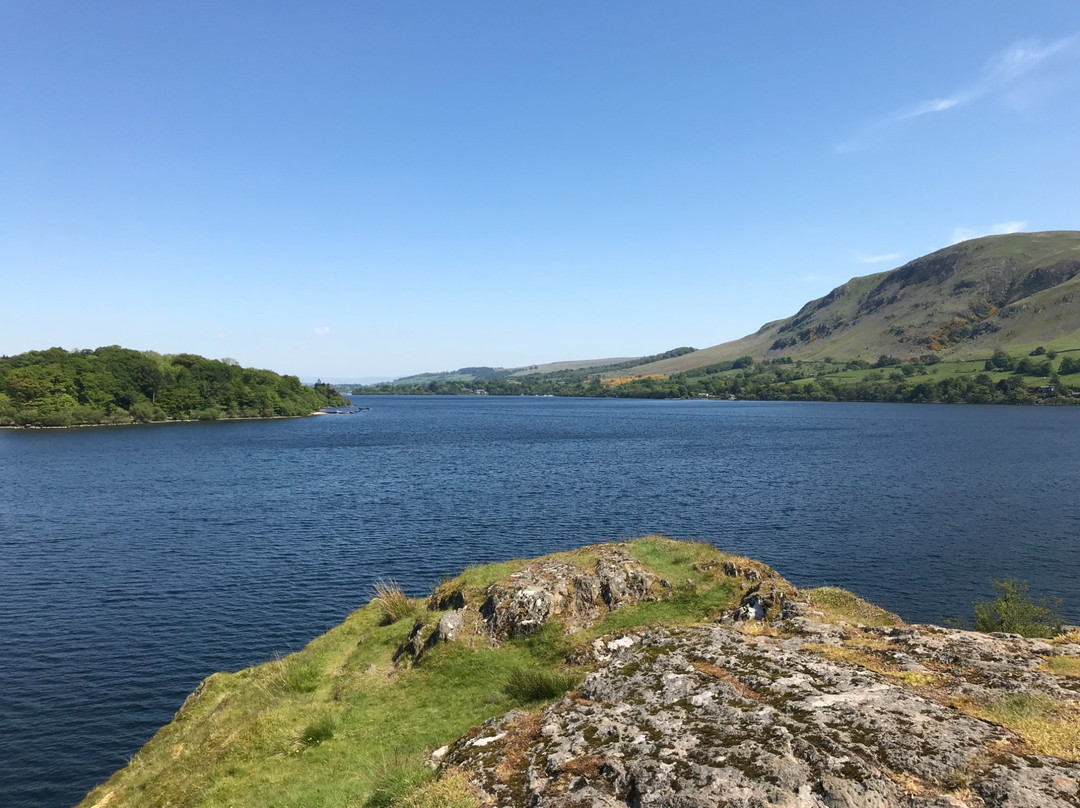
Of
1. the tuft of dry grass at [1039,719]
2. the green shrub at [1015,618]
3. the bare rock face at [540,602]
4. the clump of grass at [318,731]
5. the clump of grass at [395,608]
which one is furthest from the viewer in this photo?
the green shrub at [1015,618]

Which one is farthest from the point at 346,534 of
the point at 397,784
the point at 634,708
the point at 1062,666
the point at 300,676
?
the point at 1062,666

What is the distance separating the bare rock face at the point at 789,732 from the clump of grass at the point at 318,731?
270 inches

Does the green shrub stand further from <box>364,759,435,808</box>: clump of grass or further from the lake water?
<box>364,759,435,808</box>: clump of grass

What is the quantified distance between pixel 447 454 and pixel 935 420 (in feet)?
513

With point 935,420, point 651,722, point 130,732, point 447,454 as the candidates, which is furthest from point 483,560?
point 935,420

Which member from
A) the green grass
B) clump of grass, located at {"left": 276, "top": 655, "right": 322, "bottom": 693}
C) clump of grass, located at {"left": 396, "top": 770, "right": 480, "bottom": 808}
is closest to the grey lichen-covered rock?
the green grass

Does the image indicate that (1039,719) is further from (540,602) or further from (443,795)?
(540,602)

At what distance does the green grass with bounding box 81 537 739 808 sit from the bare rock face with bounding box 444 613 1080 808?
83.0 inches

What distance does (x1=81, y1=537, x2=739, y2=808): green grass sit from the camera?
15328 mm

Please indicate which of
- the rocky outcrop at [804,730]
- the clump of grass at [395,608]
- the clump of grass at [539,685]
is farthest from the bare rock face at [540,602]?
the rocky outcrop at [804,730]

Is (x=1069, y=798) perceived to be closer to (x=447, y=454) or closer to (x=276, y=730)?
(x=276, y=730)

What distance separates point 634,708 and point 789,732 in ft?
11.2

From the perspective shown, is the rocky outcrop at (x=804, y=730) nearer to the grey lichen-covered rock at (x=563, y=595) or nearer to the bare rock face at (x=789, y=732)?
the bare rock face at (x=789, y=732)

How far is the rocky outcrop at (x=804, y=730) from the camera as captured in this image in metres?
9.20
